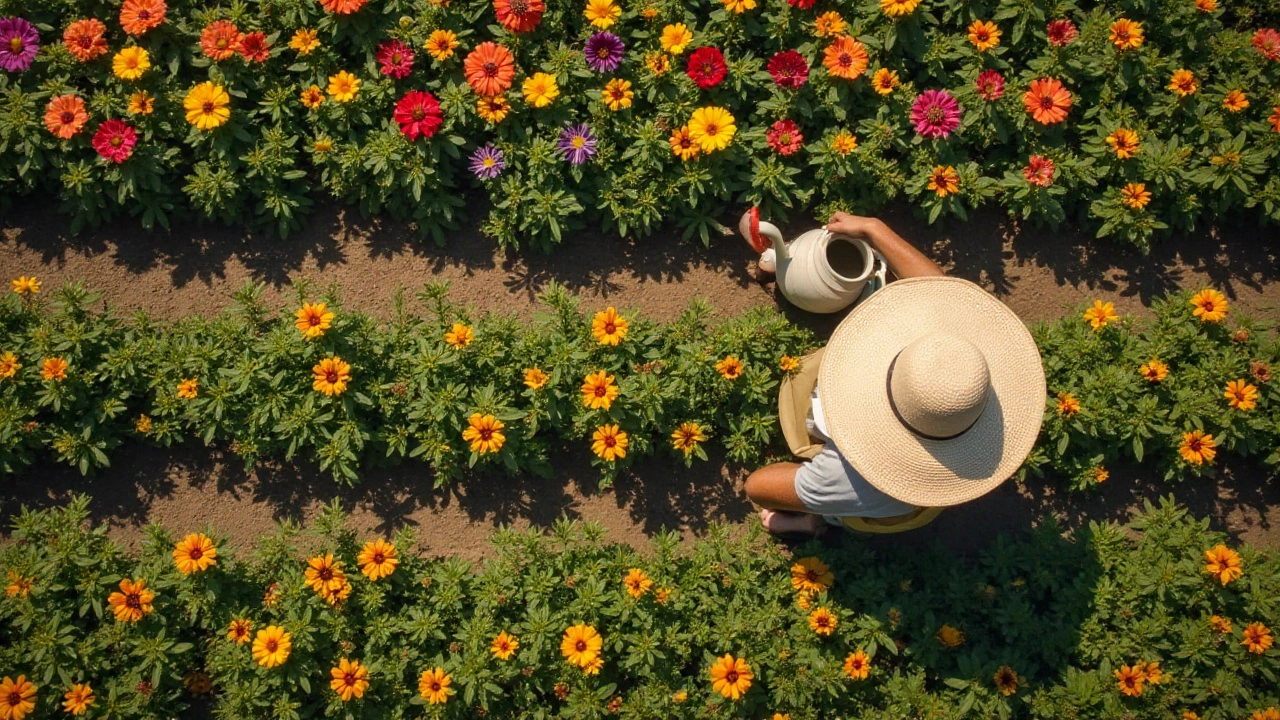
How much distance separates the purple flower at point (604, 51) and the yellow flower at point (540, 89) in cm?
27

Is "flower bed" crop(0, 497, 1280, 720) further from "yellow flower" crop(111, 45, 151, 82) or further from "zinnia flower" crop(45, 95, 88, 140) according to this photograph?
"yellow flower" crop(111, 45, 151, 82)

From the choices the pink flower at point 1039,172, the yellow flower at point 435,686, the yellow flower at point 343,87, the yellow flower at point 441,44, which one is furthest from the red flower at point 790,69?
the yellow flower at point 435,686

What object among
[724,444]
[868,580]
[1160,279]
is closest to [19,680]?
[724,444]

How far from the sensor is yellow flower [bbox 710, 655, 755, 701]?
13.5 feet

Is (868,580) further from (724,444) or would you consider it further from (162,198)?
(162,198)

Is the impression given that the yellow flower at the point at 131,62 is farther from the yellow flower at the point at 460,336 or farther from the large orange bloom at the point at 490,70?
the yellow flower at the point at 460,336

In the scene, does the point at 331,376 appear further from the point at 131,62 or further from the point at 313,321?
the point at 131,62

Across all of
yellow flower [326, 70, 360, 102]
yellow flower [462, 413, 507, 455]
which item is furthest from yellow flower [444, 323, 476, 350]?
yellow flower [326, 70, 360, 102]

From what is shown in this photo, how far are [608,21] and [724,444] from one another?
247 centimetres

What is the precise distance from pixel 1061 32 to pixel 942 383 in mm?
2972

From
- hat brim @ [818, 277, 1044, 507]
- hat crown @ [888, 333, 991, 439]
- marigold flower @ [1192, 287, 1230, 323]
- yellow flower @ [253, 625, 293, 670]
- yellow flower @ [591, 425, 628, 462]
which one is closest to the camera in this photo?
hat crown @ [888, 333, 991, 439]

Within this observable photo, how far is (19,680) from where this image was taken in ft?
13.5

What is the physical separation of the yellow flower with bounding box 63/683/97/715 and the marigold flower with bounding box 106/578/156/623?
0.35 metres

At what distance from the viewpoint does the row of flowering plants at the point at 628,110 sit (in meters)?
4.68
